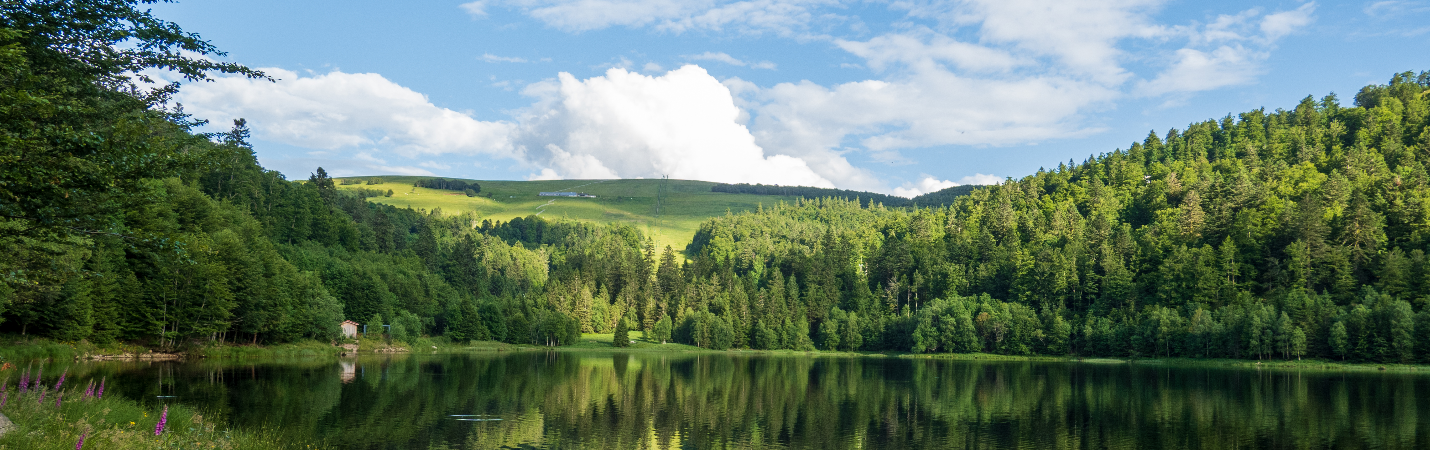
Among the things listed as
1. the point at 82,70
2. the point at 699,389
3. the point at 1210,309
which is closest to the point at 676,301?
the point at 1210,309

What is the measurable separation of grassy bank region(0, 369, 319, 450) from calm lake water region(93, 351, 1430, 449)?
16.2 ft

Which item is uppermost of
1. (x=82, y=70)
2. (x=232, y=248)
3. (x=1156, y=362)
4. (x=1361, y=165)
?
(x=1361, y=165)

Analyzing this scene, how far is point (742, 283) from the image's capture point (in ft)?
655

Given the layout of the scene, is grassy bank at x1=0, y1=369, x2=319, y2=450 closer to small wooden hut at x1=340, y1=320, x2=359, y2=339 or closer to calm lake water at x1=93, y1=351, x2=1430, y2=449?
calm lake water at x1=93, y1=351, x2=1430, y2=449

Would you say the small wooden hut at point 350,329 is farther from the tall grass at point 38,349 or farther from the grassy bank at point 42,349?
Result: the tall grass at point 38,349

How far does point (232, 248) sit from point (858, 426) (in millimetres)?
71233

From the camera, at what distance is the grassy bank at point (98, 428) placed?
19.0m

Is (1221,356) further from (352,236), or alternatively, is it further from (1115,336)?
(352,236)

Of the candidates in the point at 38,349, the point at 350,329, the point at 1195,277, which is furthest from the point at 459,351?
the point at 1195,277

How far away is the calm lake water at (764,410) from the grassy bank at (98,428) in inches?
195

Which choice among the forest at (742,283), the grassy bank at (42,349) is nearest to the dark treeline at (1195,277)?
the forest at (742,283)

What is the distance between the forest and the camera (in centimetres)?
2417

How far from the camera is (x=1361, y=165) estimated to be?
556 ft

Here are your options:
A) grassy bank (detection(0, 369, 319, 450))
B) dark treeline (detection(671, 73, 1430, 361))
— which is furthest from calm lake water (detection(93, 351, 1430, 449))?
dark treeline (detection(671, 73, 1430, 361))
